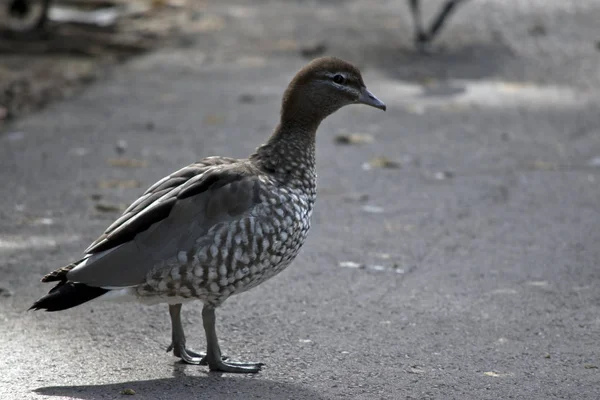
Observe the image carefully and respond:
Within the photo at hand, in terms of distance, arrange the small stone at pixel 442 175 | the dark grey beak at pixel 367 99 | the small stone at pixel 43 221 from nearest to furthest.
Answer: the dark grey beak at pixel 367 99 → the small stone at pixel 43 221 → the small stone at pixel 442 175

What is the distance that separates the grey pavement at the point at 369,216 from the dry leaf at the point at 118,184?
0.05 feet

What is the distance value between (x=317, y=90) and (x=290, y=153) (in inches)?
15.7

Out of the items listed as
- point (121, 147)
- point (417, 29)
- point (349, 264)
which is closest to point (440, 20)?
point (417, 29)

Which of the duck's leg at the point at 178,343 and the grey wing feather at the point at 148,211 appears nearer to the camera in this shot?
the grey wing feather at the point at 148,211

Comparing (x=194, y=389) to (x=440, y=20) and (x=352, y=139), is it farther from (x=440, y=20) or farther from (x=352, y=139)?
(x=440, y=20)

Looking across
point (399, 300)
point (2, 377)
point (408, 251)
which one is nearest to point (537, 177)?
point (408, 251)

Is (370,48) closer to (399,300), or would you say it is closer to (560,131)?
(560,131)

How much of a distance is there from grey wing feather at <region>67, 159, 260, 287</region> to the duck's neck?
0.22 metres

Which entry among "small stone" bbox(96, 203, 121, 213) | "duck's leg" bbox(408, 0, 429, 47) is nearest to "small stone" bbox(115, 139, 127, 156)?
"small stone" bbox(96, 203, 121, 213)

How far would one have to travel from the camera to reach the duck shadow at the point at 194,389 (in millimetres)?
4699

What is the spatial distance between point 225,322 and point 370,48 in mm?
8069

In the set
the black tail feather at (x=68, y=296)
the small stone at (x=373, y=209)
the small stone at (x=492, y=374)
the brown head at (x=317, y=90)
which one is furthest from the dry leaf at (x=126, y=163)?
the small stone at (x=492, y=374)

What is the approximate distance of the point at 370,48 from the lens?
13336mm

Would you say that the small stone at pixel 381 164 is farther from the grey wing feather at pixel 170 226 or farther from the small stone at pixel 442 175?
the grey wing feather at pixel 170 226
